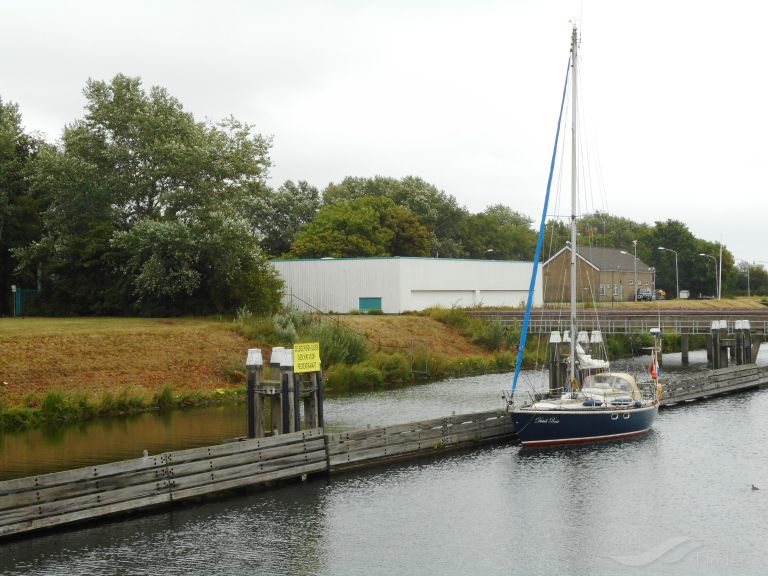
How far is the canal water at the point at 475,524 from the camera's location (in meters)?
21.5

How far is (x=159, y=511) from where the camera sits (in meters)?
25.3

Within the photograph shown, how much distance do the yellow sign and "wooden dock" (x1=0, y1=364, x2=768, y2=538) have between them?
2109 mm

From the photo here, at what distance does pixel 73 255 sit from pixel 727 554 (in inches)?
2149

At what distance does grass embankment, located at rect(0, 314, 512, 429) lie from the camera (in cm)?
4303

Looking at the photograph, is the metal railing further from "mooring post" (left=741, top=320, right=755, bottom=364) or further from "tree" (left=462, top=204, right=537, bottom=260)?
"tree" (left=462, top=204, right=537, bottom=260)

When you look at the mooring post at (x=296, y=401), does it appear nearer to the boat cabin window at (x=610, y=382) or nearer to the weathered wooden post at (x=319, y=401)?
the weathered wooden post at (x=319, y=401)

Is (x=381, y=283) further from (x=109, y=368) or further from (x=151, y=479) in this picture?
(x=151, y=479)

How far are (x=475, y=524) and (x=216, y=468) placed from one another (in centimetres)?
739

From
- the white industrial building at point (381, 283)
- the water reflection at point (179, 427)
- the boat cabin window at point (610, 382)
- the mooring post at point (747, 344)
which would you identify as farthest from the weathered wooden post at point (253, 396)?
the white industrial building at point (381, 283)

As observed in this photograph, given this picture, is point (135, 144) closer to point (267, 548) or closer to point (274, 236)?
point (267, 548)

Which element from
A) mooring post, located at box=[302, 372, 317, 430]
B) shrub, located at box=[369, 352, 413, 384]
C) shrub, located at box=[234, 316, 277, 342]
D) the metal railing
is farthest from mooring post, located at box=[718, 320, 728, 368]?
mooring post, located at box=[302, 372, 317, 430]

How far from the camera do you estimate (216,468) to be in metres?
26.5

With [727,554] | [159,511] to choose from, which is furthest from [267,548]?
[727,554]

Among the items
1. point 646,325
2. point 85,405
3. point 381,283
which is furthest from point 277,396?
point 381,283
